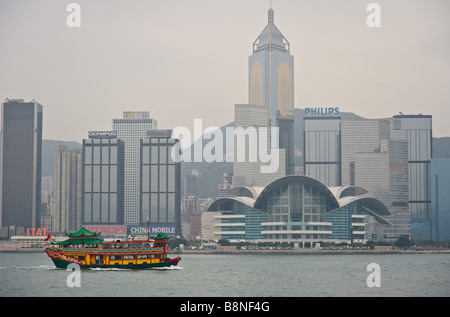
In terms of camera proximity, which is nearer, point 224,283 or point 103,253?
point 224,283

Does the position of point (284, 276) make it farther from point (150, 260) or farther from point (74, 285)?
point (74, 285)

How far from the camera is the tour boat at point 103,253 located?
357 feet

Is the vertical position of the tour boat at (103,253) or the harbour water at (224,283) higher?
the tour boat at (103,253)

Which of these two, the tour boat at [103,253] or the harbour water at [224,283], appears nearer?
the harbour water at [224,283]

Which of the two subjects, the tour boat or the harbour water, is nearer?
the harbour water

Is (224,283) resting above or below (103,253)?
below

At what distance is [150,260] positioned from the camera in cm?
10969

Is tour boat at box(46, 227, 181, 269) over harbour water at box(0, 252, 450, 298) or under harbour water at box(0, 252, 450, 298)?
over

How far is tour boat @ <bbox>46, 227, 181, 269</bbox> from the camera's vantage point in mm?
108750

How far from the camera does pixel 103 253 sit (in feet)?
358
